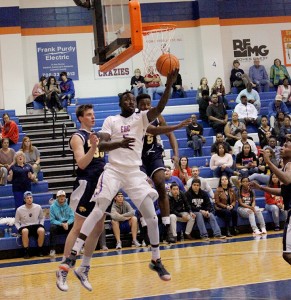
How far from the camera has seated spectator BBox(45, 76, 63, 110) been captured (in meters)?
20.1

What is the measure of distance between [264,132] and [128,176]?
11.5 metres

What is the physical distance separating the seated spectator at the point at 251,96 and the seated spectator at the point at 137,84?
293 cm

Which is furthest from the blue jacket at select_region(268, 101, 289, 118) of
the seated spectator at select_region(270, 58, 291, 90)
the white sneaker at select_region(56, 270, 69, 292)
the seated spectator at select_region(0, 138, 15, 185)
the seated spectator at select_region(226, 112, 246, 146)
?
the white sneaker at select_region(56, 270, 69, 292)

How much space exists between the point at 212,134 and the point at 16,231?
23.9 ft

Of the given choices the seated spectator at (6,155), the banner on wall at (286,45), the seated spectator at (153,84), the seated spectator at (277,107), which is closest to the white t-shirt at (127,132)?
the seated spectator at (6,155)

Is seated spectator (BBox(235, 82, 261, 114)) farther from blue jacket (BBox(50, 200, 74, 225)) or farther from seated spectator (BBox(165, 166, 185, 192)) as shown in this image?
blue jacket (BBox(50, 200, 74, 225))

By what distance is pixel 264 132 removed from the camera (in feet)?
61.1

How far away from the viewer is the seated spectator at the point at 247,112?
20.0 meters

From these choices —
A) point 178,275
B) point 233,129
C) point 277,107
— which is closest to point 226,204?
point 233,129

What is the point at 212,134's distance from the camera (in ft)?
65.8

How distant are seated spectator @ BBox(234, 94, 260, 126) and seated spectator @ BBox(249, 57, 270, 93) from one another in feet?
9.29

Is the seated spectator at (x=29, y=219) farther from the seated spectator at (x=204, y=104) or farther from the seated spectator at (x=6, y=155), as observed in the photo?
the seated spectator at (x=204, y=104)

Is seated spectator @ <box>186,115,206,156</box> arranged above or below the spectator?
above

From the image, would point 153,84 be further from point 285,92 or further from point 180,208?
point 180,208
